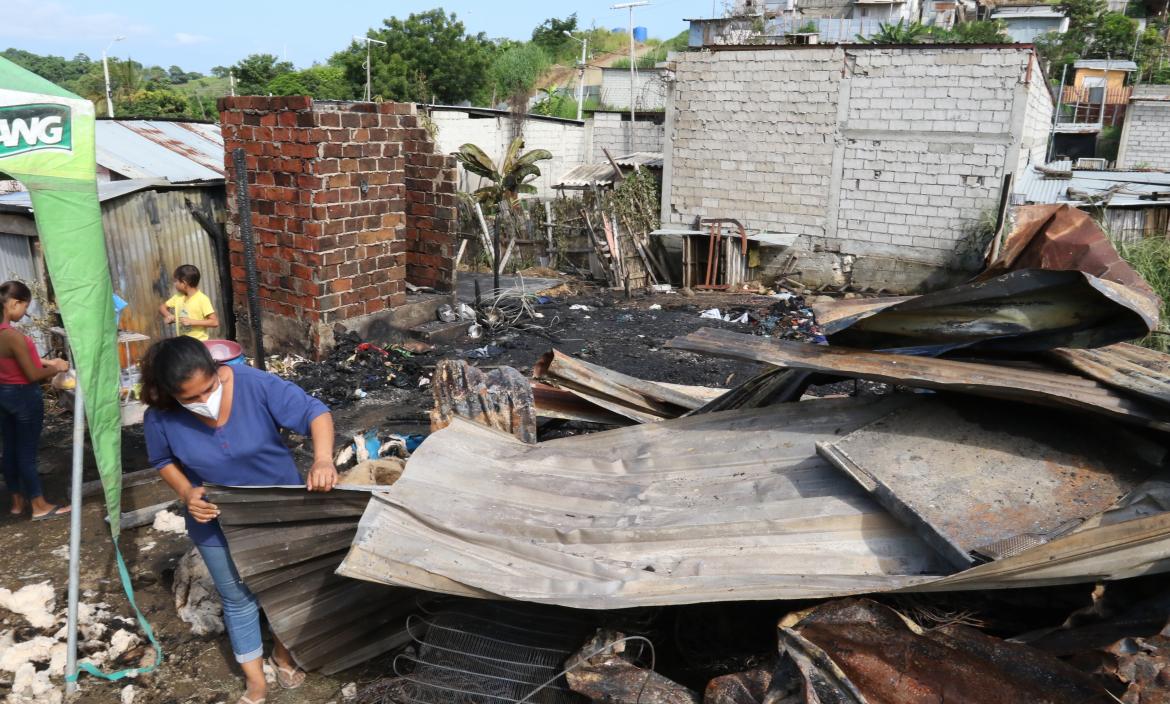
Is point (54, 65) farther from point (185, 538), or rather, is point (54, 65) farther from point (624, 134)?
point (185, 538)

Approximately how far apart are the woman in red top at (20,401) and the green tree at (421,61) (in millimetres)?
28065

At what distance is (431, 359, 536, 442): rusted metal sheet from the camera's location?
3.75 metres

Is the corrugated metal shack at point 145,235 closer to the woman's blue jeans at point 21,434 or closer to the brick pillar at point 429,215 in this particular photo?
the brick pillar at point 429,215

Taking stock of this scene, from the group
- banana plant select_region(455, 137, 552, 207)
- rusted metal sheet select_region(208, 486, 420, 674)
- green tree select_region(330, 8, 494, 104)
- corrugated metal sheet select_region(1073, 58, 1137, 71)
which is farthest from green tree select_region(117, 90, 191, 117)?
corrugated metal sheet select_region(1073, 58, 1137, 71)

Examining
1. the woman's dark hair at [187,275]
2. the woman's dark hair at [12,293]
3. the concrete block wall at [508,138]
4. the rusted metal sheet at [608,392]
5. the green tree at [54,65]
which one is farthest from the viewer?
the green tree at [54,65]

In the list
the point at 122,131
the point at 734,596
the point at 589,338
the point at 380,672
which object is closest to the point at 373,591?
the point at 380,672

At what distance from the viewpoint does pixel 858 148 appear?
1216 cm

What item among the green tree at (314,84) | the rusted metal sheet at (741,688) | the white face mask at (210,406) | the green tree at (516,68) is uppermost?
the green tree at (516,68)

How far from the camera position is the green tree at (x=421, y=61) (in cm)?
3114

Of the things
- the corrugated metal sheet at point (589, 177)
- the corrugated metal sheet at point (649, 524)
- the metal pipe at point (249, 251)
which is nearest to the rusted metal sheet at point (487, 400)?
the corrugated metal sheet at point (649, 524)

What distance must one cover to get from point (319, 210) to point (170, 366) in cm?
450

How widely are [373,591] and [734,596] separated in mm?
1502

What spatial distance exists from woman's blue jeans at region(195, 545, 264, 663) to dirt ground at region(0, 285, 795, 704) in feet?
0.90

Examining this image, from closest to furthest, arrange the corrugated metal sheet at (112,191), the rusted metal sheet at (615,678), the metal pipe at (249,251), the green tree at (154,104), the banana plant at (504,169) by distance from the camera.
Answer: the rusted metal sheet at (615,678)
the metal pipe at (249,251)
the corrugated metal sheet at (112,191)
the banana plant at (504,169)
the green tree at (154,104)
